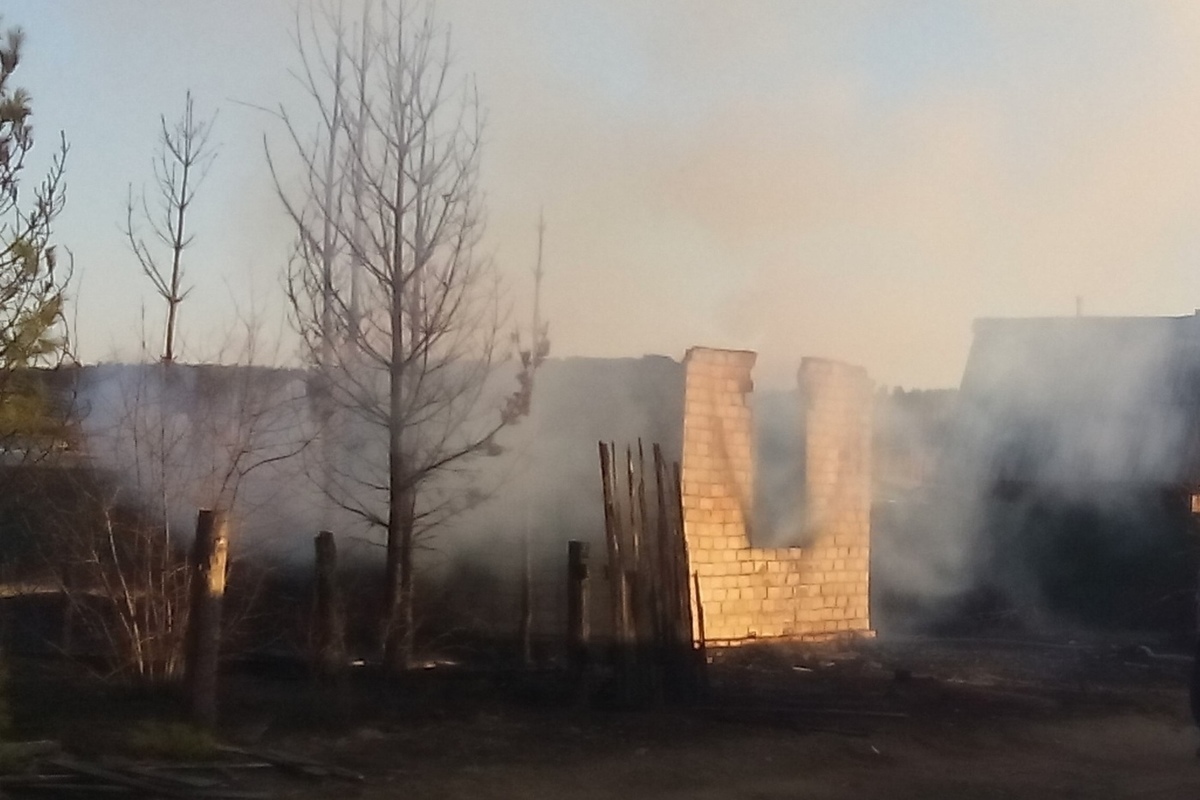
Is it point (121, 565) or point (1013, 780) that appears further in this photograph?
point (121, 565)

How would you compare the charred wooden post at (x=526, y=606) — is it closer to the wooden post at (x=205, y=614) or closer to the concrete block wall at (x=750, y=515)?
the concrete block wall at (x=750, y=515)

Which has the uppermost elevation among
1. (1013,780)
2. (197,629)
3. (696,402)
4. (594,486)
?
(696,402)

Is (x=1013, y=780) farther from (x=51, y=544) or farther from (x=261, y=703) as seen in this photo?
(x=51, y=544)

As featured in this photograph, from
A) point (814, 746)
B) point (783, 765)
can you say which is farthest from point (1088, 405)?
point (783, 765)

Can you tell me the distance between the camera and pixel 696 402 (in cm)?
1381

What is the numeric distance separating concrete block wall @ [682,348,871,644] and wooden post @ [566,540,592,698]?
240cm

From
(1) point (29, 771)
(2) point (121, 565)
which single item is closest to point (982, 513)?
(2) point (121, 565)

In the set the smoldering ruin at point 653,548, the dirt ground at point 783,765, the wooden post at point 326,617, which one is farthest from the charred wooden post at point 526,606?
the dirt ground at point 783,765

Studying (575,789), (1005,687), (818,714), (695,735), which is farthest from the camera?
(1005,687)

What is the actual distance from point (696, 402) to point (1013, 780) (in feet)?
19.0

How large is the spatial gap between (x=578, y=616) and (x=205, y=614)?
321 cm

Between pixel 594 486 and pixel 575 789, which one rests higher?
pixel 594 486

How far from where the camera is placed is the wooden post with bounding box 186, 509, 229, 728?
8.94 meters

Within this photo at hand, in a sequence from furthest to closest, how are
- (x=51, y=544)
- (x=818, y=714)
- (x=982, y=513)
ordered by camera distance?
(x=982, y=513)
(x=51, y=544)
(x=818, y=714)
